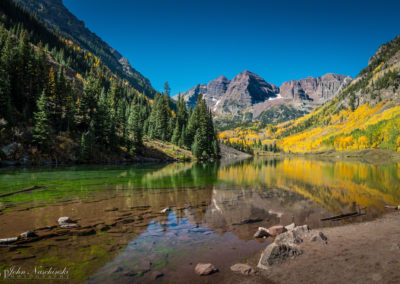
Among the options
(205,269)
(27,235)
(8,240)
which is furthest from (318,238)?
(8,240)

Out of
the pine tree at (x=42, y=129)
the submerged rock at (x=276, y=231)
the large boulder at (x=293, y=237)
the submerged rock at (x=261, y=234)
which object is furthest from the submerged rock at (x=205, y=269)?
the pine tree at (x=42, y=129)

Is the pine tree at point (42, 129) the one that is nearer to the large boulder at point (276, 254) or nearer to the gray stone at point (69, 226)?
the gray stone at point (69, 226)

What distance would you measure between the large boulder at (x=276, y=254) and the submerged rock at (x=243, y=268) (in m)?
0.48

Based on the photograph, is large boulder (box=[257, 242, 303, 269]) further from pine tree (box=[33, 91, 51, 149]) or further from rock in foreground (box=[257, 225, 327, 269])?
pine tree (box=[33, 91, 51, 149])

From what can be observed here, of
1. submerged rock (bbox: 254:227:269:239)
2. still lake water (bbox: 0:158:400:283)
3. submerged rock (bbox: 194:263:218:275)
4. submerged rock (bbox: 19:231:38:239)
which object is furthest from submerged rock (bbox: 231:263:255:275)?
submerged rock (bbox: 19:231:38:239)

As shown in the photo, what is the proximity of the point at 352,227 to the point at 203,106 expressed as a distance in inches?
3741

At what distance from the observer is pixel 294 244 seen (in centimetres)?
965

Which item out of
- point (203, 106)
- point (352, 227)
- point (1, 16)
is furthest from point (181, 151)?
point (1, 16)

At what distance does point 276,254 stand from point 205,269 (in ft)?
9.23

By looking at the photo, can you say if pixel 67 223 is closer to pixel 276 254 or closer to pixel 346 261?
pixel 276 254

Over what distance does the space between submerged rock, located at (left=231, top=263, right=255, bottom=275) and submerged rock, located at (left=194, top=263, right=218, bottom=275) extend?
→ 0.72m

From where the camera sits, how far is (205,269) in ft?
25.4

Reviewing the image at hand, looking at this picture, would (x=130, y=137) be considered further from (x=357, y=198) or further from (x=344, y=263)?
(x=344, y=263)

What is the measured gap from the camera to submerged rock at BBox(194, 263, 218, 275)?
7.67m
